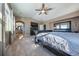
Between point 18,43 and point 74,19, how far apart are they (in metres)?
1.31

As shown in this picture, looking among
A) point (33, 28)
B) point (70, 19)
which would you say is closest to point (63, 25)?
point (70, 19)

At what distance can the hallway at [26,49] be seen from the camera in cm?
213

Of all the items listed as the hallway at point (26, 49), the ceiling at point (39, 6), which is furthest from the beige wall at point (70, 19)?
the hallway at point (26, 49)

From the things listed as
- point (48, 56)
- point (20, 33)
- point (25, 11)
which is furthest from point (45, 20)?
point (48, 56)

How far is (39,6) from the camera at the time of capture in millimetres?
2078

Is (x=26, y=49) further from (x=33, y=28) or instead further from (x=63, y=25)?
(x=63, y=25)

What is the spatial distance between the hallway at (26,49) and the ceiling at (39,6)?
21.0 inches

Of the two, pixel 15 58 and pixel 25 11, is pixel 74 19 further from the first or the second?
pixel 15 58

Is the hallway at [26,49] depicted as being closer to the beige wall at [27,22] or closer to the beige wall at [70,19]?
the beige wall at [27,22]

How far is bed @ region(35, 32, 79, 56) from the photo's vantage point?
190 centimetres

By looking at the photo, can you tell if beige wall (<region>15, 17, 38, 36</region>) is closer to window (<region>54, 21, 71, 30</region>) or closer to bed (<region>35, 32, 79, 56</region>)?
bed (<region>35, 32, 79, 56</region>)


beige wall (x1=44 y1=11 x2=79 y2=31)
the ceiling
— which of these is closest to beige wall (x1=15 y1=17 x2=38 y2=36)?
the ceiling

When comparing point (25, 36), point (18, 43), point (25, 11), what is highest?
point (25, 11)

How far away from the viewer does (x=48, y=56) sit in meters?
2.11
